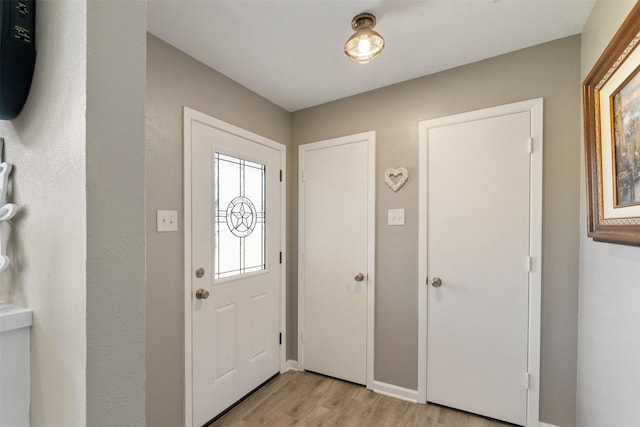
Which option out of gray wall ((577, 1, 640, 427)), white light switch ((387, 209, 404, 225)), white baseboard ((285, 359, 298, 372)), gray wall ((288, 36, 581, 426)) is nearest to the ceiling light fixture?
gray wall ((288, 36, 581, 426))

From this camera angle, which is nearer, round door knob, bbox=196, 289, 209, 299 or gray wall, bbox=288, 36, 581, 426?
gray wall, bbox=288, 36, 581, 426

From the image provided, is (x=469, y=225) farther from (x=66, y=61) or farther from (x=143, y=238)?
(x=66, y=61)

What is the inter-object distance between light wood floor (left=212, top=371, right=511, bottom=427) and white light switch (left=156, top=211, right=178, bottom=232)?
4.36 feet

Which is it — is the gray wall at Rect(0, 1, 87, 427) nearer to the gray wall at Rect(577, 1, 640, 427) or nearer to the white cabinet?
the white cabinet

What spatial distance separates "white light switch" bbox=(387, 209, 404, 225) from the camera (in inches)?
82.5

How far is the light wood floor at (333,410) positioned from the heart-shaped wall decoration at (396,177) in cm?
156

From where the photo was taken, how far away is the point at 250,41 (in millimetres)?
1646

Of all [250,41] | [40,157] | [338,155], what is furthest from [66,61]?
[338,155]

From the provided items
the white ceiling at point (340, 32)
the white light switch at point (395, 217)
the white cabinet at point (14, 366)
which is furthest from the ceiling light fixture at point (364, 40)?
the white cabinet at point (14, 366)

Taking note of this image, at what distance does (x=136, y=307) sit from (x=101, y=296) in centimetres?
8

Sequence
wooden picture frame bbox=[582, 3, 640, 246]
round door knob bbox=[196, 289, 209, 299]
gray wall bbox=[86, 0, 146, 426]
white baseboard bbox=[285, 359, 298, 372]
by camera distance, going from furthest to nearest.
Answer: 1. white baseboard bbox=[285, 359, 298, 372]
2. round door knob bbox=[196, 289, 209, 299]
3. wooden picture frame bbox=[582, 3, 640, 246]
4. gray wall bbox=[86, 0, 146, 426]

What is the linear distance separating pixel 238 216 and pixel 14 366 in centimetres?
Answer: 147

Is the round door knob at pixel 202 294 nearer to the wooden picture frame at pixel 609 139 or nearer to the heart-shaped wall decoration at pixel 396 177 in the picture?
the heart-shaped wall decoration at pixel 396 177

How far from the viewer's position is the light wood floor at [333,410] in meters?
1.84
